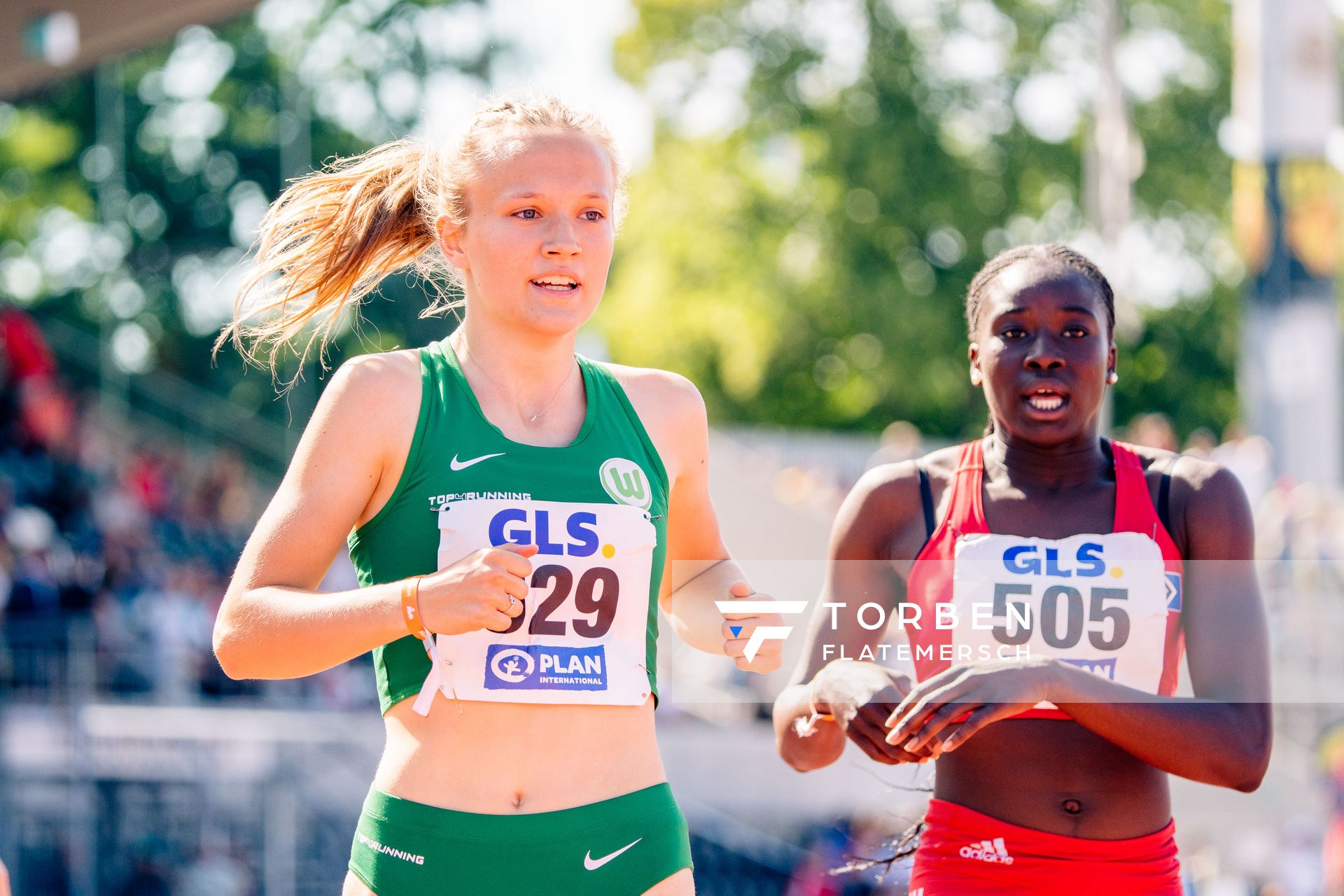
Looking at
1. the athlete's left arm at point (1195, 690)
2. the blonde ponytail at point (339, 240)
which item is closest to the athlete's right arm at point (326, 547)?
the blonde ponytail at point (339, 240)

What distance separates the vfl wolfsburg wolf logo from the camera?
263 cm

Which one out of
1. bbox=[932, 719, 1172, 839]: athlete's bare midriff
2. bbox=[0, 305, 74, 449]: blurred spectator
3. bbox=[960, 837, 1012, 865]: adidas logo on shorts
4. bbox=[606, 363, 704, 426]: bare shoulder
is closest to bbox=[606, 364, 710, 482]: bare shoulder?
bbox=[606, 363, 704, 426]: bare shoulder

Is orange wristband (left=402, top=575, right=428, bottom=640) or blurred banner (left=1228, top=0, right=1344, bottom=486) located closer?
orange wristband (left=402, top=575, right=428, bottom=640)

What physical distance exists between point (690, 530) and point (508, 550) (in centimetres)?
69

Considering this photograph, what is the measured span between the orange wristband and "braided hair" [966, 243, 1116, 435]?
1.23 meters

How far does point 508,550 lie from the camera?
2293mm

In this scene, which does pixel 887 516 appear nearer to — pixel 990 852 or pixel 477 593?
pixel 990 852

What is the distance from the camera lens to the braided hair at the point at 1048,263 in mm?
2947

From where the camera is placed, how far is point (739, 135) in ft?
81.8

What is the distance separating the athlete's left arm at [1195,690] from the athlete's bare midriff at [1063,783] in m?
0.11

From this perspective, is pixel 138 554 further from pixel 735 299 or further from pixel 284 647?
pixel 735 299

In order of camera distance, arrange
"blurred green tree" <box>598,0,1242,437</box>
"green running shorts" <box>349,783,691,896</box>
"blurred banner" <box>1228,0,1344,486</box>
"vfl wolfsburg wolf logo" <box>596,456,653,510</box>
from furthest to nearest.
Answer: "blurred green tree" <box>598,0,1242,437</box> → "blurred banner" <box>1228,0,1344,486</box> → "vfl wolfsburg wolf logo" <box>596,456,653,510</box> → "green running shorts" <box>349,783,691,896</box>

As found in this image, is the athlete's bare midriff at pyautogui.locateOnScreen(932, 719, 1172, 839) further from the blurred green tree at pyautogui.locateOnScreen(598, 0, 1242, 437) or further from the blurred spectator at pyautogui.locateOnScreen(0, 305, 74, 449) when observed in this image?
the blurred green tree at pyautogui.locateOnScreen(598, 0, 1242, 437)

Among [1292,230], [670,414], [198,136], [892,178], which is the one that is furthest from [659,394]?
[198,136]
